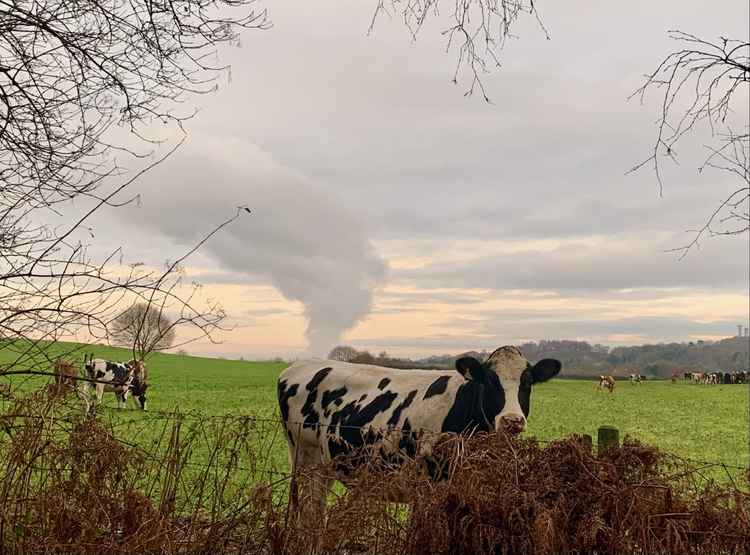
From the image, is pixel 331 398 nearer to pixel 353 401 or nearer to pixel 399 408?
pixel 353 401

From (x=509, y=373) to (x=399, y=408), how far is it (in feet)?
4.13

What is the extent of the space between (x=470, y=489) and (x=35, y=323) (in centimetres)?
297

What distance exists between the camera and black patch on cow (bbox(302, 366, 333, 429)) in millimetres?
8345

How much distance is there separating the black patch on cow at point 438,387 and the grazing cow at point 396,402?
11 mm

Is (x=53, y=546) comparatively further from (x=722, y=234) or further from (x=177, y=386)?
(x=177, y=386)

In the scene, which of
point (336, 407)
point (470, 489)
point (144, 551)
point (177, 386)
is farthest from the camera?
point (177, 386)

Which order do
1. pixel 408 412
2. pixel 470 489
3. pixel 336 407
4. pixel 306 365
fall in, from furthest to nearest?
pixel 306 365
pixel 336 407
pixel 408 412
pixel 470 489

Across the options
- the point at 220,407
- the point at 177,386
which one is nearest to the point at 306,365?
the point at 220,407

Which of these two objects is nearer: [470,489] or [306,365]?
[470,489]

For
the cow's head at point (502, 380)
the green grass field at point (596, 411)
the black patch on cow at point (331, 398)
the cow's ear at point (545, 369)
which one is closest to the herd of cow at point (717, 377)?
the green grass field at point (596, 411)

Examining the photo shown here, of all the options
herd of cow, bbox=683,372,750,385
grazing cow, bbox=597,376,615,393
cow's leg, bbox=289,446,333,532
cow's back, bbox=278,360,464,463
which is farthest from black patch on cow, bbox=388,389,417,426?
herd of cow, bbox=683,372,750,385

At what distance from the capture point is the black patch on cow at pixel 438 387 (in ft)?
23.6

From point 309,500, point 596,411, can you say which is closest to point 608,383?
point 596,411

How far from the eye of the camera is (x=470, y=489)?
426 centimetres
